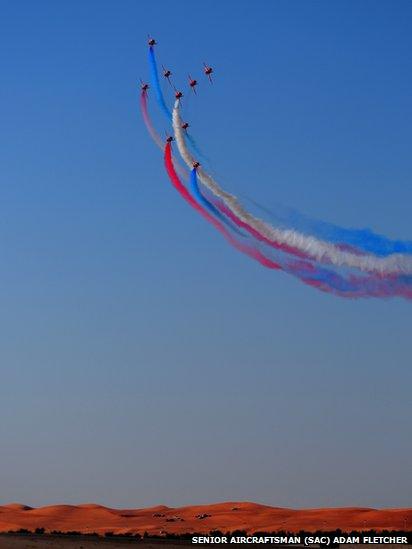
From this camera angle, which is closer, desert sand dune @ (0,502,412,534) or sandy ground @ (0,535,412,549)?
sandy ground @ (0,535,412,549)

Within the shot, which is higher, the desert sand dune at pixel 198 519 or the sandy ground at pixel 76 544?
the desert sand dune at pixel 198 519

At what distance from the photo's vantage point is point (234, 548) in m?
82.5

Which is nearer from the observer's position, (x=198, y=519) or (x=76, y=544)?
(x=76, y=544)

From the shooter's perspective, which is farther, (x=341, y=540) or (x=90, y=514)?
(x=90, y=514)

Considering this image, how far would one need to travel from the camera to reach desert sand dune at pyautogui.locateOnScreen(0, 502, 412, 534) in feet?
392

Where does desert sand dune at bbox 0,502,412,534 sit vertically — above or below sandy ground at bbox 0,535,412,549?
above

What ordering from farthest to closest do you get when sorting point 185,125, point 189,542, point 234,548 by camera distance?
1. point 185,125
2. point 189,542
3. point 234,548

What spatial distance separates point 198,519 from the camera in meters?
131

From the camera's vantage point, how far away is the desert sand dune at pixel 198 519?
119 meters

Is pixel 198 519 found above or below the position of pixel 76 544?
above

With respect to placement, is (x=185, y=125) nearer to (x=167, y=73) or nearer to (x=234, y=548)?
(x=167, y=73)

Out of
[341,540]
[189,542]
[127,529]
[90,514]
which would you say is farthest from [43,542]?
[90,514]

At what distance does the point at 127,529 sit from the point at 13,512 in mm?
30436

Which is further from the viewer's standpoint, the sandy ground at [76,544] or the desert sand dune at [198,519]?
the desert sand dune at [198,519]
